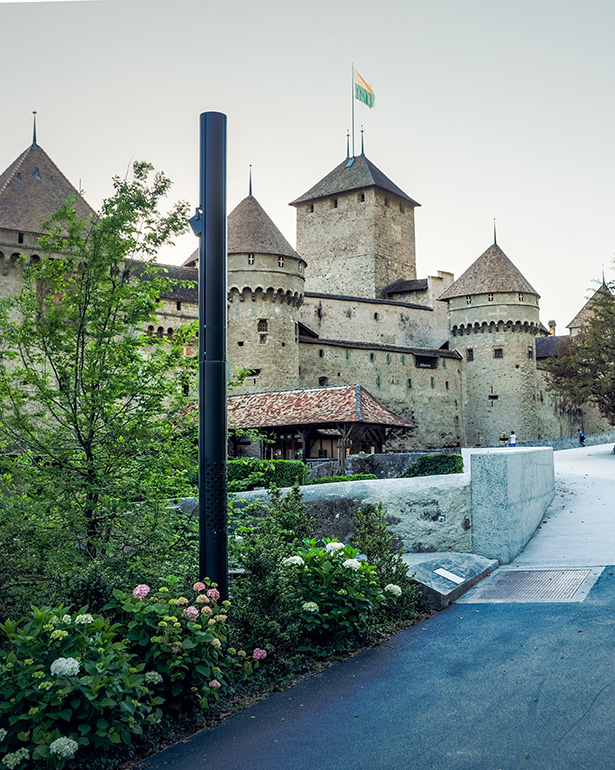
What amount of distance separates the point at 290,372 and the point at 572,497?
28.9 m

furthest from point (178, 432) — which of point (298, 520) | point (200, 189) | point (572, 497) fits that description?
point (572, 497)

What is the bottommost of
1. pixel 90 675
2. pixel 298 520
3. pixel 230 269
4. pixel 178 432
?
pixel 90 675

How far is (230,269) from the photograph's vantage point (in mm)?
43562

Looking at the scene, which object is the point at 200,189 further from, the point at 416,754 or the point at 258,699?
the point at 416,754

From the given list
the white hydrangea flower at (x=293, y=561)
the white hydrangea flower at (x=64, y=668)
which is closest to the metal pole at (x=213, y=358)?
the white hydrangea flower at (x=293, y=561)

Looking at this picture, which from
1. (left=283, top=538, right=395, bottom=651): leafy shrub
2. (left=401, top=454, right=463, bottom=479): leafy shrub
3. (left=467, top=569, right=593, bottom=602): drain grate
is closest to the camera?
(left=283, top=538, right=395, bottom=651): leafy shrub

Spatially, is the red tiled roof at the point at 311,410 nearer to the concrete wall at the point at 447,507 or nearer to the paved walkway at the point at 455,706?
the concrete wall at the point at 447,507

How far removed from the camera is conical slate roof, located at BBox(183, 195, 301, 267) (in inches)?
1716

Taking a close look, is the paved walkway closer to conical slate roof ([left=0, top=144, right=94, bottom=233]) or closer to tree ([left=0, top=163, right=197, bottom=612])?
tree ([left=0, top=163, right=197, bottom=612])

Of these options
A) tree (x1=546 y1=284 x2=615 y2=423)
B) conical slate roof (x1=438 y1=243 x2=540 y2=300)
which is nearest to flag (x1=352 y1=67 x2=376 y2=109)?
conical slate roof (x1=438 y1=243 x2=540 y2=300)

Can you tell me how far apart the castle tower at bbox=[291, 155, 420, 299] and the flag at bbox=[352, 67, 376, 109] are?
764 centimetres

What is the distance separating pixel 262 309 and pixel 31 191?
47.5 ft

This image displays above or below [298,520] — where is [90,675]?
below

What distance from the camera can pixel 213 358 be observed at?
19.3 feet
